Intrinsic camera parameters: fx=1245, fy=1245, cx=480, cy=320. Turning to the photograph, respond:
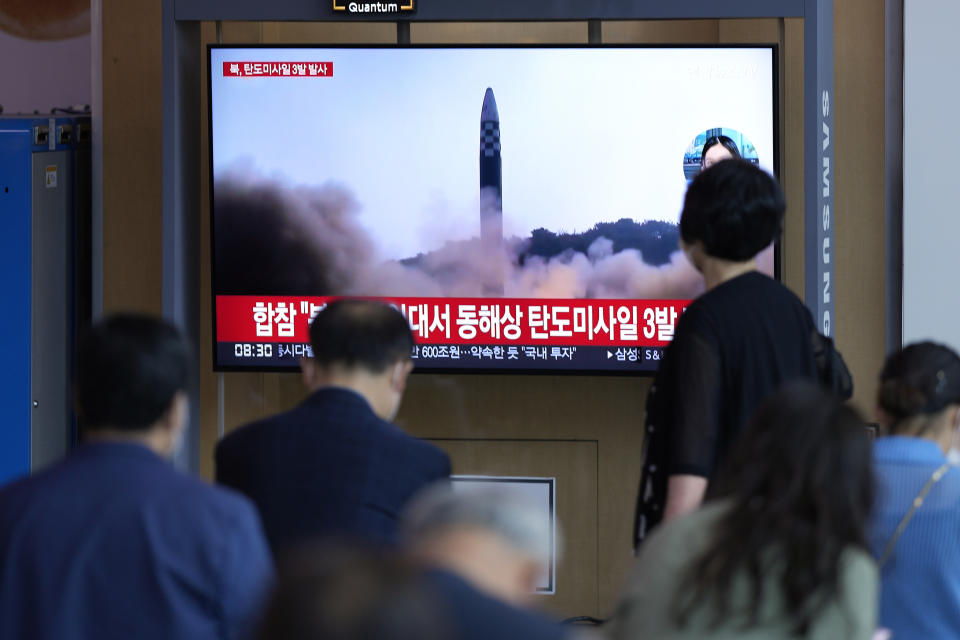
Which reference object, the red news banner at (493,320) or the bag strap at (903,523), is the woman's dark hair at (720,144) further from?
the bag strap at (903,523)

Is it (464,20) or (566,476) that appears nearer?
(464,20)

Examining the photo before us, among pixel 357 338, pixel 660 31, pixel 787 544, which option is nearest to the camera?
pixel 787 544

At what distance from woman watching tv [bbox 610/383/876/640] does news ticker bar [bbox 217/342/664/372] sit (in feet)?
8.02

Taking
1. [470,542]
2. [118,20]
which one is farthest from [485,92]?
[470,542]

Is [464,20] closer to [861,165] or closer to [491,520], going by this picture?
[861,165]

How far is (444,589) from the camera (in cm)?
94

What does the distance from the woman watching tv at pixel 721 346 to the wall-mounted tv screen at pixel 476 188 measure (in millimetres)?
1642

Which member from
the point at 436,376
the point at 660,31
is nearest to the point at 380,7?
the point at 660,31

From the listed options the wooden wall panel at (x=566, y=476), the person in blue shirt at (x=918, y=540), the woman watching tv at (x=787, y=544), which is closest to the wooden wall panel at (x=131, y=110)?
the wooden wall panel at (x=566, y=476)

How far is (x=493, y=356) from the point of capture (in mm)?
4004

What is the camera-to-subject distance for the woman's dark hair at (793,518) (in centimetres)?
145

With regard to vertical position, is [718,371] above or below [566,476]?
above

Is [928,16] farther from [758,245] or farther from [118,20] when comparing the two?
[118,20]

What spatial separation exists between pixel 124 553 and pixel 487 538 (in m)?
0.63
